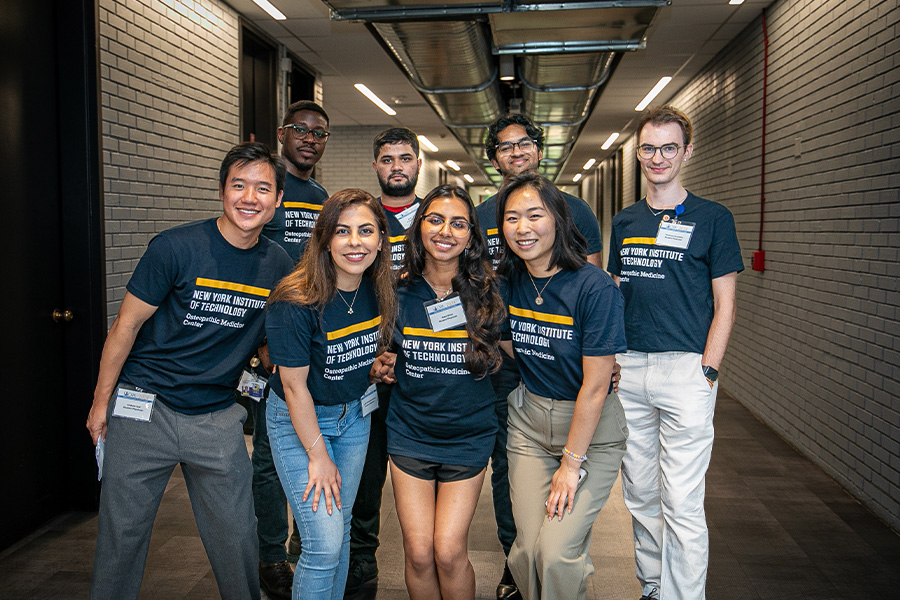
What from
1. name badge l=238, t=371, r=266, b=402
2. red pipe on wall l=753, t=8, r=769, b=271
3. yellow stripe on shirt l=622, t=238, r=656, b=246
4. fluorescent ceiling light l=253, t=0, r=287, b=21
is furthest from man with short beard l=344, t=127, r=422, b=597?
red pipe on wall l=753, t=8, r=769, b=271

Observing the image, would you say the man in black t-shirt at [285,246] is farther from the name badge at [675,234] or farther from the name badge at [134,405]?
the name badge at [675,234]

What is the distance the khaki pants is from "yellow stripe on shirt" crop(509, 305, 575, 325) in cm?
24

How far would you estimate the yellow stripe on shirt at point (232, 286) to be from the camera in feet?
6.73

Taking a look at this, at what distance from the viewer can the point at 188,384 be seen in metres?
2.08

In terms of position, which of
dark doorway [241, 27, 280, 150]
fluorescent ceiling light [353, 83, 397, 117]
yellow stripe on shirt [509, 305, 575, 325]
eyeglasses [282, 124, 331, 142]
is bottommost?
yellow stripe on shirt [509, 305, 575, 325]

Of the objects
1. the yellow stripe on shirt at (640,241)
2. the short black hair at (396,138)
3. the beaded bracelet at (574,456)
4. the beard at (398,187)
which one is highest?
the short black hair at (396,138)

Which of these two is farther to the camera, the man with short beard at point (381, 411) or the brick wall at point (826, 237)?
the brick wall at point (826, 237)

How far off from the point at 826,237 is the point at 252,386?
11.9 feet

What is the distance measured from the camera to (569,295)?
6.64 ft

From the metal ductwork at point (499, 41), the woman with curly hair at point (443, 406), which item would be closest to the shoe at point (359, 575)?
the woman with curly hair at point (443, 406)

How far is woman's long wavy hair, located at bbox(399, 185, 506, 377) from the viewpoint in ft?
6.81

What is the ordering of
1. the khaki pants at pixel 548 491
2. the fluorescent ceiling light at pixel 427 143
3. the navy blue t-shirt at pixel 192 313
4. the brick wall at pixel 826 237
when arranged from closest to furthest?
1. the khaki pants at pixel 548 491
2. the navy blue t-shirt at pixel 192 313
3. the brick wall at pixel 826 237
4. the fluorescent ceiling light at pixel 427 143

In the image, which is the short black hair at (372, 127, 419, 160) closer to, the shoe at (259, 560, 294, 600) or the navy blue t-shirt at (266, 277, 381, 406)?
the navy blue t-shirt at (266, 277, 381, 406)

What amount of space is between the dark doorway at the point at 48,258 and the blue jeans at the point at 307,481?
6.00ft
